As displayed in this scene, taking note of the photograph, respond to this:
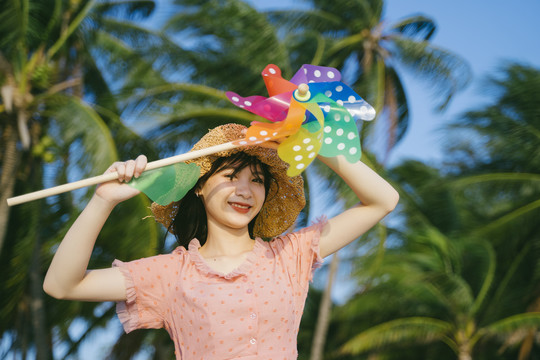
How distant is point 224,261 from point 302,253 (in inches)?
10.6

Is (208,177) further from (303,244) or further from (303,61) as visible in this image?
(303,61)

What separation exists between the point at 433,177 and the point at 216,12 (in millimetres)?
6227

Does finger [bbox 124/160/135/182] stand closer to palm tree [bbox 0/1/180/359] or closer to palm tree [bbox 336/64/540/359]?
palm tree [bbox 0/1/180/359]

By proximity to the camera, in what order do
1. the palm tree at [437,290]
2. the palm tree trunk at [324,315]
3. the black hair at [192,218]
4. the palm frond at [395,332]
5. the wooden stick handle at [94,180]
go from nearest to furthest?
1. the wooden stick handle at [94,180]
2. the black hair at [192,218]
3. the palm tree at [437,290]
4. the palm frond at [395,332]
5. the palm tree trunk at [324,315]

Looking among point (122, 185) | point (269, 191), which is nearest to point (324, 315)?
point (269, 191)

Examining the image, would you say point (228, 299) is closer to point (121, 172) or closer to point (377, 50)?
point (121, 172)

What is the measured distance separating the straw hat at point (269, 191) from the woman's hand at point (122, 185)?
1.10 ft

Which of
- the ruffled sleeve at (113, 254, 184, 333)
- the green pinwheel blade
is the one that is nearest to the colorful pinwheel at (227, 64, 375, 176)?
the green pinwheel blade

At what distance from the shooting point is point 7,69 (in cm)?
796

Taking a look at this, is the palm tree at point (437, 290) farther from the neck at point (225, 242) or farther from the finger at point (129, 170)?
the finger at point (129, 170)

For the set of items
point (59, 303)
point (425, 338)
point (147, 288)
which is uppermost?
point (147, 288)

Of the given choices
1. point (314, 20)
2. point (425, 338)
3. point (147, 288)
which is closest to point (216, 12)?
point (314, 20)

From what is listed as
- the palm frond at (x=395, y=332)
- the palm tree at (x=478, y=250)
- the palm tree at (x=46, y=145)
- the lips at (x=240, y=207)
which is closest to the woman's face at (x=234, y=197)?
the lips at (x=240, y=207)

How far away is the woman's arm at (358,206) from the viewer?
7.62 ft
